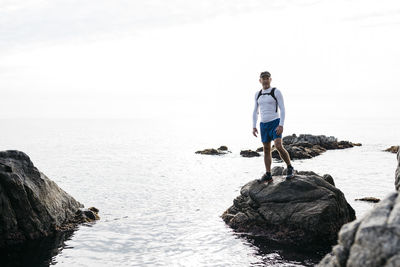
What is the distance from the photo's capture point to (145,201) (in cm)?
2611

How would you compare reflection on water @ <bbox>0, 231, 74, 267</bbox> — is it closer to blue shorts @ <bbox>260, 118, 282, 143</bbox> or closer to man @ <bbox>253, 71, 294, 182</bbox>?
man @ <bbox>253, 71, 294, 182</bbox>

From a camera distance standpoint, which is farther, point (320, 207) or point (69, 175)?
point (69, 175)

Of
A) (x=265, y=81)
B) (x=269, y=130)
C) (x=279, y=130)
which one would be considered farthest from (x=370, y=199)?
(x=265, y=81)

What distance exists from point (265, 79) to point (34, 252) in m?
10.8

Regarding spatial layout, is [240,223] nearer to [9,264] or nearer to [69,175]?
[9,264]

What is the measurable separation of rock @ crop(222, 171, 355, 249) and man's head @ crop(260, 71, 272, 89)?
4.33 m

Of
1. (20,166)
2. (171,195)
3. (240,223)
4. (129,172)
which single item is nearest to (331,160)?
(129,172)

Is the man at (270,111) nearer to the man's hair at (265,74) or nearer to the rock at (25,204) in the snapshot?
the man's hair at (265,74)

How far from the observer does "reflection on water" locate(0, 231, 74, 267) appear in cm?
1277

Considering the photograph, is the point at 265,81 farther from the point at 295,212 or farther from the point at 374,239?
the point at 374,239

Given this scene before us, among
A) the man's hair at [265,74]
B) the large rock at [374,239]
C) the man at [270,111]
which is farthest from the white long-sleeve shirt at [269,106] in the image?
the large rock at [374,239]

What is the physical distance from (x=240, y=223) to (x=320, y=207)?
376 cm

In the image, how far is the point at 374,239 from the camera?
242 inches

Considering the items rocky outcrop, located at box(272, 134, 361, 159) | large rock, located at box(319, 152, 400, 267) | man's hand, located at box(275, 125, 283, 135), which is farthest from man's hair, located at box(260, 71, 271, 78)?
rocky outcrop, located at box(272, 134, 361, 159)
